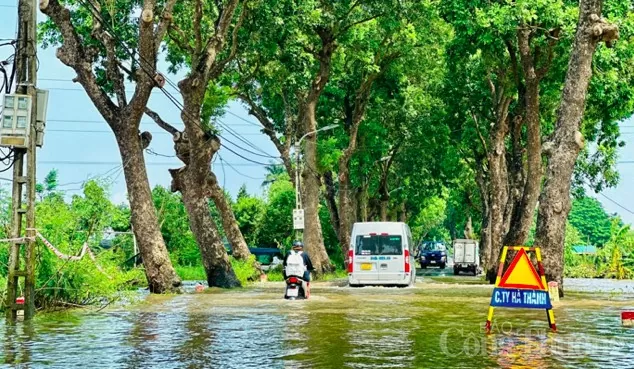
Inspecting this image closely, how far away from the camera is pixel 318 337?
45.4ft

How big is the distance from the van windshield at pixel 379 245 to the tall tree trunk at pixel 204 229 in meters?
4.49

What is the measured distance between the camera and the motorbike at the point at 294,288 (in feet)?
76.5

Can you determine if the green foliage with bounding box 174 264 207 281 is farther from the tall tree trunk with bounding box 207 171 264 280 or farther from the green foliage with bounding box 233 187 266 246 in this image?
the green foliage with bounding box 233 187 266 246

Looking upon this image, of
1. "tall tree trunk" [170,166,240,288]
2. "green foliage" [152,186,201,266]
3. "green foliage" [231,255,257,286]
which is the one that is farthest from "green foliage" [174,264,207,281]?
"tall tree trunk" [170,166,240,288]

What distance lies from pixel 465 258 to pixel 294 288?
125 feet

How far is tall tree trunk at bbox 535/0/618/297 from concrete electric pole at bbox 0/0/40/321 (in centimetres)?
1337

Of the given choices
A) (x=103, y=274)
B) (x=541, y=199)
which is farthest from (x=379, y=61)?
(x=103, y=274)

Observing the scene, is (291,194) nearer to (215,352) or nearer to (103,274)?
(103,274)

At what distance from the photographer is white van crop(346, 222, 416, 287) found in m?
30.7

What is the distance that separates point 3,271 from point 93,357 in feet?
27.9

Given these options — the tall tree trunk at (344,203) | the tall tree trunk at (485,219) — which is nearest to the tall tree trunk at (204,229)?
the tall tree trunk at (344,203)

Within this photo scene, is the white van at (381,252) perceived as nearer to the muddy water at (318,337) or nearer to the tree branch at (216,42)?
the tree branch at (216,42)

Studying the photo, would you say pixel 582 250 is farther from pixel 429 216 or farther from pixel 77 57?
pixel 77 57

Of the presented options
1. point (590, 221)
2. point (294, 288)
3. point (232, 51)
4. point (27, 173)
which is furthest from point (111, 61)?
point (590, 221)
